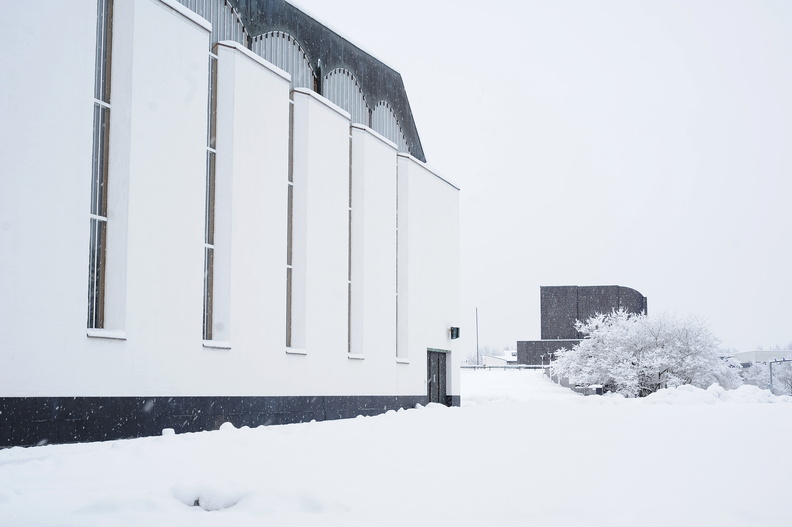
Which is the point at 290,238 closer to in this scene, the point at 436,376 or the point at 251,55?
the point at 251,55

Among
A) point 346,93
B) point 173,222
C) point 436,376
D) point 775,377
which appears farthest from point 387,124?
point 775,377

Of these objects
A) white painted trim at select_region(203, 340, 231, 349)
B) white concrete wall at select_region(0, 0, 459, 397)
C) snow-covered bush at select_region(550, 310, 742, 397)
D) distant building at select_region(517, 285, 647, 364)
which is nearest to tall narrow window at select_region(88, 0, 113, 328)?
white concrete wall at select_region(0, 0, 459, 397)

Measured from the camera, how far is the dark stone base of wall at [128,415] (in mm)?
11938

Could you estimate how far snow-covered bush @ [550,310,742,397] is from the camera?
42469mm

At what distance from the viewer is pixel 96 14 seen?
13438mm

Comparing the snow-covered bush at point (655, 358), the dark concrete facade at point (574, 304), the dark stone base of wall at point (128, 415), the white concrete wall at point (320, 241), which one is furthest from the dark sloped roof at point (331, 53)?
the dark concrete facade at point (574, 304)

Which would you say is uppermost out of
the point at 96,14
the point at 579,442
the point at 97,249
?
the point at 96,14

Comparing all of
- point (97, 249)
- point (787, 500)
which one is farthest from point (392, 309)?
point (787, 500)

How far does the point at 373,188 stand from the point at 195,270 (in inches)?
373

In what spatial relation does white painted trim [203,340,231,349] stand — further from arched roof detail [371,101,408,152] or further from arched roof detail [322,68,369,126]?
arched roof detail [371,101,408,152]

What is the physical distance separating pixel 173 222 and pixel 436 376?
15912mm

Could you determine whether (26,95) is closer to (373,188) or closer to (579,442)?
(579,442)

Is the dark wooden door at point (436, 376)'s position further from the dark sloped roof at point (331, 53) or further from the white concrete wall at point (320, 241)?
the dark sloped roof at point (331, 53)

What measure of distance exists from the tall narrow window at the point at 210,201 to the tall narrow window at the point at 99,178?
2962 mm
